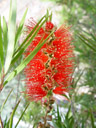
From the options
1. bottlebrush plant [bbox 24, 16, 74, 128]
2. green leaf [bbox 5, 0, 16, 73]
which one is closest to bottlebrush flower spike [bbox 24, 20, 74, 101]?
bottlebrush plant [bbox 24, 16, 74, 128]

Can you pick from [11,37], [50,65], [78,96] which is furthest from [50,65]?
[78,96]

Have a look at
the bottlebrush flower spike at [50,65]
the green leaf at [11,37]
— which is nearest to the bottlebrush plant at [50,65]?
the bottlebrush flower spike at [50,65]

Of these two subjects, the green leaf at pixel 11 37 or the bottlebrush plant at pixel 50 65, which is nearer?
the green leaf at pixel 11 37

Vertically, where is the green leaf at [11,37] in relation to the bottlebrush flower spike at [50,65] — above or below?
above

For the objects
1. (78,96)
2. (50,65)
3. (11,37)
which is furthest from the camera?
(78,96)

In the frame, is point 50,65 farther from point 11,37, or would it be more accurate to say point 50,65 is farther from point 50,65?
point 11,37

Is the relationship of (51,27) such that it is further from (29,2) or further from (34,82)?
(29,2)

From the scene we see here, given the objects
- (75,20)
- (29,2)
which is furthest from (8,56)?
(29,2)

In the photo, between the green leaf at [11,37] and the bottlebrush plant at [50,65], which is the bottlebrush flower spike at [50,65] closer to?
the bottlebrush plant at [50,65]

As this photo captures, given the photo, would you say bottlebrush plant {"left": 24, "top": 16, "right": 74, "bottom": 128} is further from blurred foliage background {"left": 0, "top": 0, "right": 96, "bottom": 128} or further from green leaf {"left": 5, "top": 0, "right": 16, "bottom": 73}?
green leaf {"left": 5, "top": 0, "right": 16, "bottom": 73}
